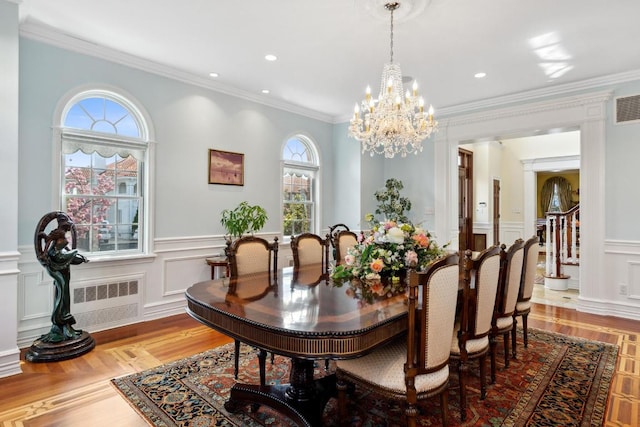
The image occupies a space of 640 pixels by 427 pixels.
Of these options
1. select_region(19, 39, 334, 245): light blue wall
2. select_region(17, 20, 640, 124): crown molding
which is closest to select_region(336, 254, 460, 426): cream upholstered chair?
select_region(19, 39, 334, 245): light blue wall

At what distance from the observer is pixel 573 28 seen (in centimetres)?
311

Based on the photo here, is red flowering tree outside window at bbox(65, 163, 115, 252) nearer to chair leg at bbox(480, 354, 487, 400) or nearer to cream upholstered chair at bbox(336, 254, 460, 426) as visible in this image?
cream upholstered chair at bbox(336, 254, 460, 426)

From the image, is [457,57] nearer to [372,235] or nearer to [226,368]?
[372,235]

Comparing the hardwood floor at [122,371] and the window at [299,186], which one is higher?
the window at [299,186]

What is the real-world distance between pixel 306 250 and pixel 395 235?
1173 millimetres

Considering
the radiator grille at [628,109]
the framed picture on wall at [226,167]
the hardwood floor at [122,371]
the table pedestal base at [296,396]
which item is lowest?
the hardwood floor at [122,371]

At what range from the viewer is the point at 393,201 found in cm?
591

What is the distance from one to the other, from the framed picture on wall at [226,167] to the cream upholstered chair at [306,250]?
1.72 meters

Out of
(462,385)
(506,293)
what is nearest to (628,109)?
(506,293)

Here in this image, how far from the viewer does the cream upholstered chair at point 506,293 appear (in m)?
2.46

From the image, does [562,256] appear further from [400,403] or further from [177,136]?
[177,136]

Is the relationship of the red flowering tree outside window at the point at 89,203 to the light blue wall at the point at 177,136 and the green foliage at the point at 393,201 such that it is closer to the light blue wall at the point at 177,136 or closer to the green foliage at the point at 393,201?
the light blue wall at the point at 177,136

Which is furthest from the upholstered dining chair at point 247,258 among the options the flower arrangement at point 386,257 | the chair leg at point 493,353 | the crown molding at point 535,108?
the crown molding at point 535,108

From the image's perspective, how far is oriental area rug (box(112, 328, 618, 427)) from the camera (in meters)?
Result: 2.10
